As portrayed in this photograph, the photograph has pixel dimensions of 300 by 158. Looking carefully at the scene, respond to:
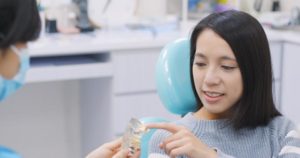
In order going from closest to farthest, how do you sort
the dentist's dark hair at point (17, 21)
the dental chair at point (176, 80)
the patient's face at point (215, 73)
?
1. the dentist's dark hair at point (17, 21)
2. the patient's face at point (215, 73)
3. the dental chair at point (176, 80)

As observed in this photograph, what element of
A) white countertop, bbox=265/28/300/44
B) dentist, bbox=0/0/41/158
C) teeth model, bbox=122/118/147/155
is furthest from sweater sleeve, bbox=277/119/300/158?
white countertop, bbox=265/28/300/44

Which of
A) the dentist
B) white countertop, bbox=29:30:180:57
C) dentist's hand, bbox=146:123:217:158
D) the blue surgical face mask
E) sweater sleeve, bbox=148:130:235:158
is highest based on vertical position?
the dentist

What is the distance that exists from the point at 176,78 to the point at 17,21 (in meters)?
0.57

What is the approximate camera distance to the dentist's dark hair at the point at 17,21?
1166 millimetres

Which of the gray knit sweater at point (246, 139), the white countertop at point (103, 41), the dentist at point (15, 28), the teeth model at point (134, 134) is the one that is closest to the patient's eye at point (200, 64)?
the gray knit sweater at point (246, 139)

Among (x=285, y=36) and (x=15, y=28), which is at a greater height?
(x=15, y=28)

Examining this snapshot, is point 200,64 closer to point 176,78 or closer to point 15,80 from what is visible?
point 176,78

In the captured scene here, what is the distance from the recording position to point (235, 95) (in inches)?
54.2

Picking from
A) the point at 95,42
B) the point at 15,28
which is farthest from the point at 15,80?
the point at 95,42

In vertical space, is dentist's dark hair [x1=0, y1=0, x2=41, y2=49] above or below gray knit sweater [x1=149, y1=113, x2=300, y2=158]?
above

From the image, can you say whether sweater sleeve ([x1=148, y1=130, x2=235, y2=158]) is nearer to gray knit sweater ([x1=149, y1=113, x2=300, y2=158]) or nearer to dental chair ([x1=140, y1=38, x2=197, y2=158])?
gray knit sweater ([x1=149, y1=113, x2=300, y2=158])

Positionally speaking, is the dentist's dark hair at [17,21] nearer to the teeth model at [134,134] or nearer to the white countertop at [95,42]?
the teeth model at [134,134]

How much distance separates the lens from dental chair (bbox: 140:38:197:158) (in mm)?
1605

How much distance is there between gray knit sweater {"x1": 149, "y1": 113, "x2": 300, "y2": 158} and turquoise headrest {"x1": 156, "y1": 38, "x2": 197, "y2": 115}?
0.63ft
